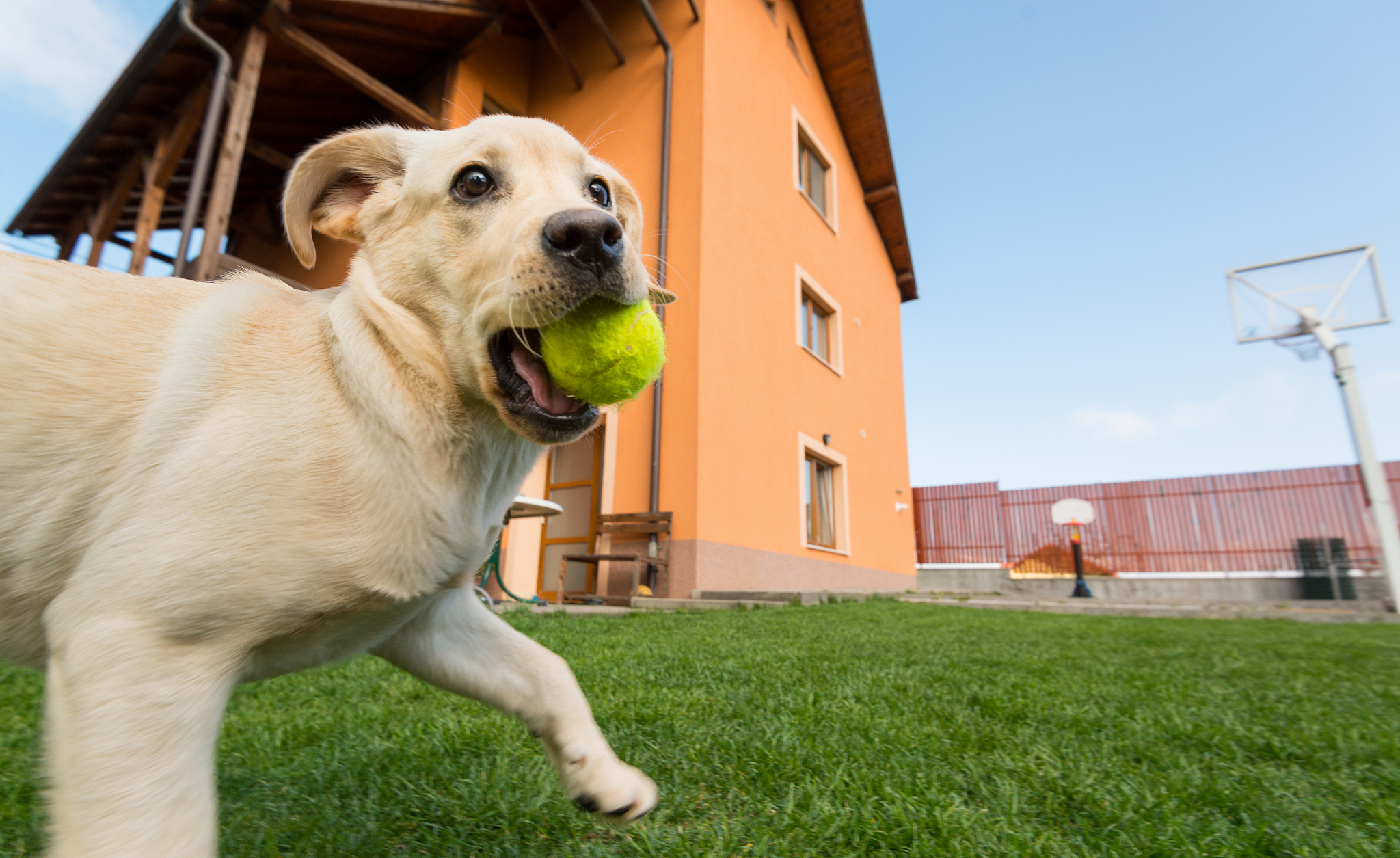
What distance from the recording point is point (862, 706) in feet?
10.4

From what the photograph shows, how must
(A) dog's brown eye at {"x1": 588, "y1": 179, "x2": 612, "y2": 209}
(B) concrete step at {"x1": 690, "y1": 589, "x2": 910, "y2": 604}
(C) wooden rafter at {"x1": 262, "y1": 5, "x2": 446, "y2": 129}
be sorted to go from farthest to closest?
1. (B) concrete step at {"x1": 690, "y1": 589, "x2": 910, "y2": 604}
2. (C) wooden rafter at {"x1": 262, "y1": 5, "x2": 446, "y2": 129}
3. (A) dog's brown eye at {"x1": 588, "y1": 179, "x2": 612, "y2": 209}

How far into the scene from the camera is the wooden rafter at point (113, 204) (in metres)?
12.1

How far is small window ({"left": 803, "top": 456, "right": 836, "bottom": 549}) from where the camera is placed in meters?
13.0

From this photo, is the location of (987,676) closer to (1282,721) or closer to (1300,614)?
(1282,721)

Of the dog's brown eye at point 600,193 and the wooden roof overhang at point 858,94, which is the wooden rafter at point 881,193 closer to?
the wooden roof overhang at point 858,94

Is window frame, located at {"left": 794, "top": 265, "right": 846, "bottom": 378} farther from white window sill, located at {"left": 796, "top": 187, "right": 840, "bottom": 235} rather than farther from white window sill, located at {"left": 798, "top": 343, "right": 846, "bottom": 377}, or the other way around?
white window sill, located at {"left": 796, "top": 187, "right": 840, "bottom": 235}

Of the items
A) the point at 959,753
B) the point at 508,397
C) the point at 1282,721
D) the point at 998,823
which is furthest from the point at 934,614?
the point at 508,397

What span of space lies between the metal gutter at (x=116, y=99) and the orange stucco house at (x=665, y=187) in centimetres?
4

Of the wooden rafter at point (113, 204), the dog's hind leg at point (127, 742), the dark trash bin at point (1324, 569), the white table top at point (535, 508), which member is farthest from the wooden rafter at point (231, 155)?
the dark trash bin at point (1324, 569)

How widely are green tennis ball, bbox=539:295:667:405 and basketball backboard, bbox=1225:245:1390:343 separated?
18.5m

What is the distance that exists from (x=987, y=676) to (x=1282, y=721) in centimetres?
129

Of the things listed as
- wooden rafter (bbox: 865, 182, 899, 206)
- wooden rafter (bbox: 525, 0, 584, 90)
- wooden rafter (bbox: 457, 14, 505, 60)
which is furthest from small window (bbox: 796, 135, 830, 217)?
wooden rafter (bbox: 457, 14, 505, 60)

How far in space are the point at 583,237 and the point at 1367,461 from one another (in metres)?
16.6

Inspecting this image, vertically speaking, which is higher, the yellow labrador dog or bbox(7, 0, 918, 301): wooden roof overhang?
bbox(7, 0, 918, 301): wooden roof overhang
